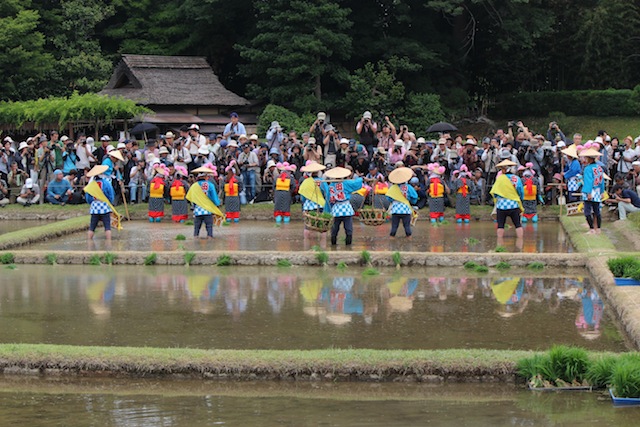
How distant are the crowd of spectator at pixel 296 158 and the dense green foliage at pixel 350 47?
995 cm

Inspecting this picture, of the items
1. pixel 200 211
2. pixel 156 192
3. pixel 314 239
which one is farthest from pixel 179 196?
pixel 314 239

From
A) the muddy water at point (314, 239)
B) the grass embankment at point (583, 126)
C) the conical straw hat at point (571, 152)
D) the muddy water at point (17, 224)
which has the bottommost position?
the muddy water at point (314, 239)

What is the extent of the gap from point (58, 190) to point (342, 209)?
9.26 meters

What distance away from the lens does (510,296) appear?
13031 mm

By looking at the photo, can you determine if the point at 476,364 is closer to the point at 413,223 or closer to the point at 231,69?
the point at 413,223

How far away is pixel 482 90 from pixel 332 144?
69.9 feet

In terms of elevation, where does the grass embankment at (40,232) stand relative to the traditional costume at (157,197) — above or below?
below


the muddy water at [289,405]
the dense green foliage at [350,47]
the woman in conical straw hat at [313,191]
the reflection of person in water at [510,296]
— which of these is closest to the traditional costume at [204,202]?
the woman in conical straw hat at [313,191]

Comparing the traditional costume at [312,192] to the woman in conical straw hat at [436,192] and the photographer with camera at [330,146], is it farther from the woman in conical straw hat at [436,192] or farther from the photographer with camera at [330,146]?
the photographer with camera at [330,146]

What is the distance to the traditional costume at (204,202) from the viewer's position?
1828 cm

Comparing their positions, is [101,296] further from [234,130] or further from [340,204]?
→ [234,130]

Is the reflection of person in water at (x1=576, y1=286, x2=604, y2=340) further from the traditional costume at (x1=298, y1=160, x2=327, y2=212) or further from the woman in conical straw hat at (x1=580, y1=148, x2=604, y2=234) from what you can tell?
the traditional costume at (x1=298, y1=160, x2=327, y2=212)

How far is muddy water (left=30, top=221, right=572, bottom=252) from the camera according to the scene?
1727cm

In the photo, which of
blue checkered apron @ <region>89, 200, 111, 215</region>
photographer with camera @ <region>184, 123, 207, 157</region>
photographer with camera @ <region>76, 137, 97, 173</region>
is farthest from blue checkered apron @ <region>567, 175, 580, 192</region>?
photographer with camera @ <region>76, 137, 97, 173</region>
